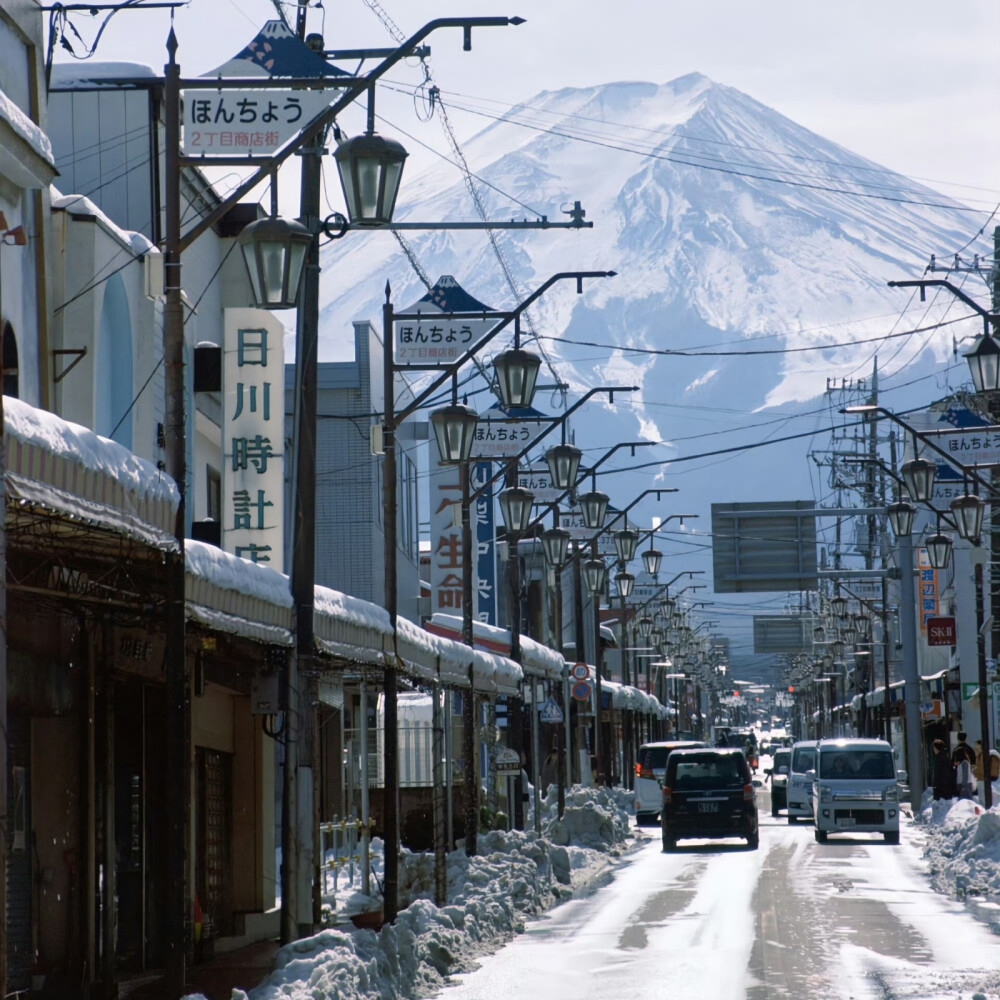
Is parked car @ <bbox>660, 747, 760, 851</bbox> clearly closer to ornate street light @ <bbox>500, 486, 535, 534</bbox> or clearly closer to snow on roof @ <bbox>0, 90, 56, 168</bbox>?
ornate street light @ <bbox>500, 486, 535, 534</bbox>

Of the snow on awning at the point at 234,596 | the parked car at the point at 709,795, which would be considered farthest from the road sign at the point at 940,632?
the snow on awning at the point at 234,596

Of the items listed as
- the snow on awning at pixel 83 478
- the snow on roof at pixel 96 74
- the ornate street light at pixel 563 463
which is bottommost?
the snow on awning at pixel 83 478

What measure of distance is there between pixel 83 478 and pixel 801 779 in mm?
39933

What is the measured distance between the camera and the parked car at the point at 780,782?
53.2 metres

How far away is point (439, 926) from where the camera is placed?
679 inches

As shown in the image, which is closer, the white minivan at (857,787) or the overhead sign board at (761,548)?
the white minivan at (857,787)

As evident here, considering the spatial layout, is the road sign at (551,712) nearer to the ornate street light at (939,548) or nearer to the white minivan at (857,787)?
the white minivan at (857,787)

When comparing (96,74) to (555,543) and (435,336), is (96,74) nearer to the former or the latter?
(435,336)

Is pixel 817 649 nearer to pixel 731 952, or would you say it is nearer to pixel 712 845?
pixel 712 845

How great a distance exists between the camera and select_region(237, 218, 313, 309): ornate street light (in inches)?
522

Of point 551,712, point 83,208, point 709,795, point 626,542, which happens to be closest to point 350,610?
point 83,208

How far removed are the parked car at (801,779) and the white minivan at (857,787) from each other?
855cm

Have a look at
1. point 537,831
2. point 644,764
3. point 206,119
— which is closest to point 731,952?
point 206,119

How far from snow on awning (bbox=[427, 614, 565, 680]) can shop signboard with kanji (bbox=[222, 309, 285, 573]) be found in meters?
7.99
